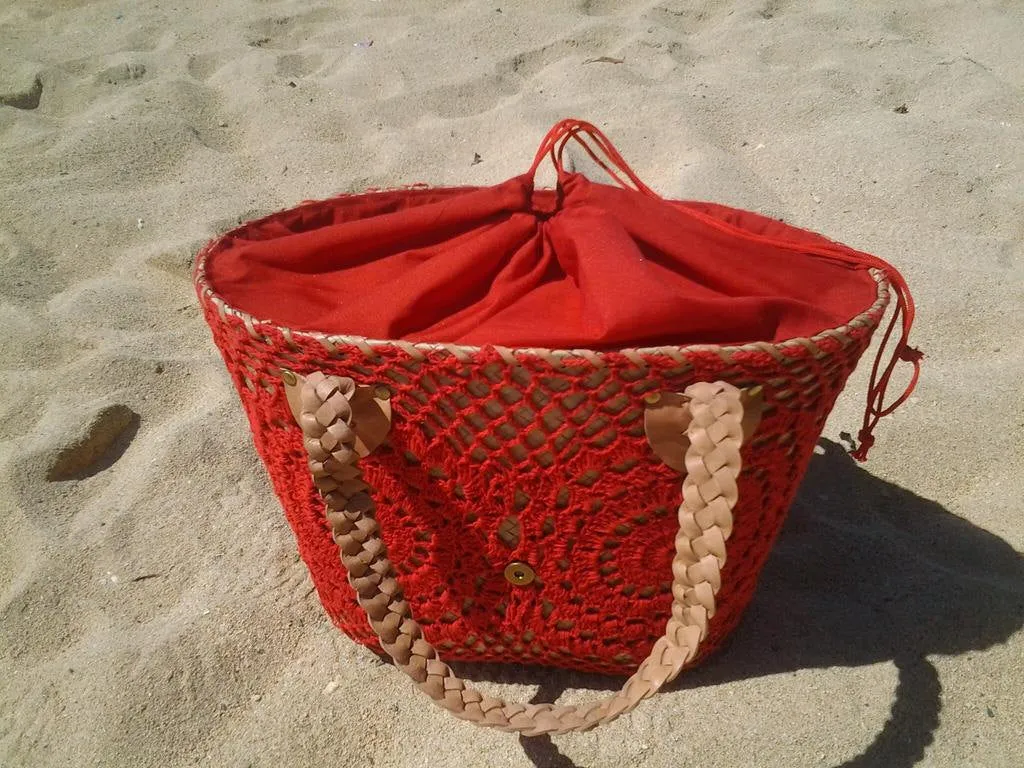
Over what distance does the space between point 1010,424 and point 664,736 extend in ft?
2.32

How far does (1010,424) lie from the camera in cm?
114

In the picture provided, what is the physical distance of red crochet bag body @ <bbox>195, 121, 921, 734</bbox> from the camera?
2.07 feet

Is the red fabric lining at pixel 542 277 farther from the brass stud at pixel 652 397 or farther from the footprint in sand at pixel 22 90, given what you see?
the footprint in sand at pixel 22 90

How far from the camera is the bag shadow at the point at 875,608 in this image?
84cm

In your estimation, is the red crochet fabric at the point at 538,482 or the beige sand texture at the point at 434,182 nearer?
the red crochet fabric at the point at 538,482

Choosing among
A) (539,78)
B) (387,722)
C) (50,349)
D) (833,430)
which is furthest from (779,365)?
(539,78)

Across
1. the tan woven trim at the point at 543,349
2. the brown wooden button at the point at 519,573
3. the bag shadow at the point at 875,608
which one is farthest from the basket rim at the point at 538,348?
the bag shadow at the point at 875,608

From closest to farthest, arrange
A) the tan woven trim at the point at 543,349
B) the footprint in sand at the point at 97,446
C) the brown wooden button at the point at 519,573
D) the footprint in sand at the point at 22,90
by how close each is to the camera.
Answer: the tan woven trim at the point at 543,349 < the brown wooden button at the point at 519,573 < the footprint in sand at the point at 97,446 < the footprint in sand at the point at 22,90

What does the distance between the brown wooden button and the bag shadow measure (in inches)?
6.9

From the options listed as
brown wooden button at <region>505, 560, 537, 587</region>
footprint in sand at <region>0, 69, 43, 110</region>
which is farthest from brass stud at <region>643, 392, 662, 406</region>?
footprint in sand at <region>0, 69, 43, 110</region>

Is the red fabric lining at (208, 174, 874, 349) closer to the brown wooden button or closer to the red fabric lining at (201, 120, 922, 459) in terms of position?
the red fabric lining at (201, 120, 922, 459)

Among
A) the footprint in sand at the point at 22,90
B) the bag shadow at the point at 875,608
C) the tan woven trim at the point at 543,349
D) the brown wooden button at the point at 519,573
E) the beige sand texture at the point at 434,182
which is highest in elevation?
the tan woven trim at the point at 543,349

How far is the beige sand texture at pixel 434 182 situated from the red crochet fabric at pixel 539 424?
0.11 metres

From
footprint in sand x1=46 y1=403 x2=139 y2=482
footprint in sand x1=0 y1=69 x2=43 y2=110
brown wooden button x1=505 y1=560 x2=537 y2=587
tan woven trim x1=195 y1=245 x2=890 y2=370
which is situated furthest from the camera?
footprint in sand x1=0 y1=69 x2=43 y2=110
